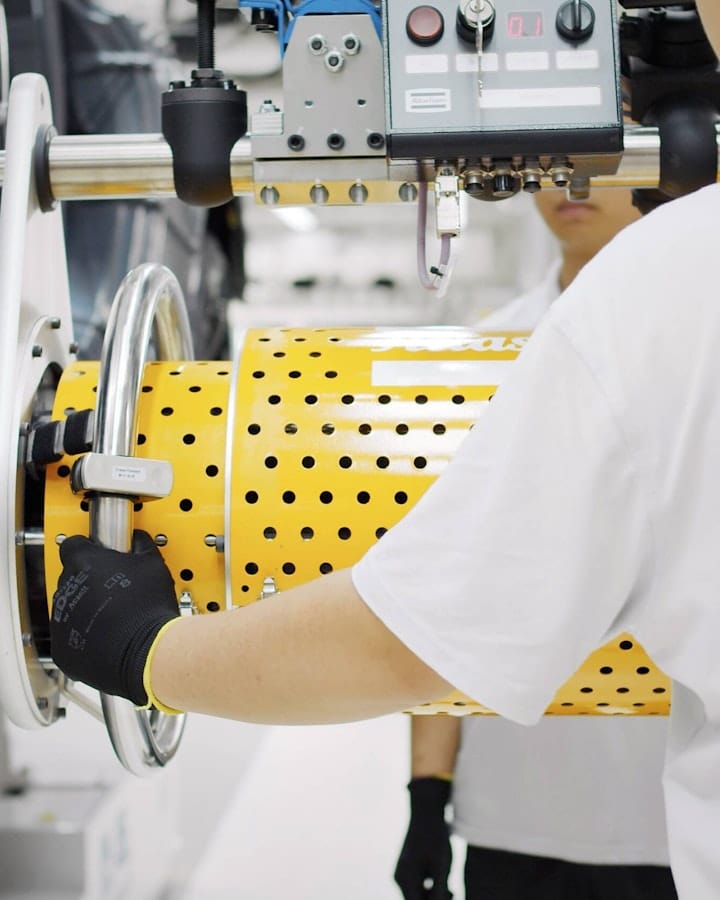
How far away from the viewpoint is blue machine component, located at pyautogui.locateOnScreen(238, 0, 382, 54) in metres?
0.98

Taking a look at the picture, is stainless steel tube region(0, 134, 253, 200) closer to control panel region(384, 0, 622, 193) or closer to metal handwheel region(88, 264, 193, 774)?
metal handwheel region(88, 264, 193, 774)

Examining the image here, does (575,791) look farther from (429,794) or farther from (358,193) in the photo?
(358,193)

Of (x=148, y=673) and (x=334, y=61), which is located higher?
(x=334, y=61)

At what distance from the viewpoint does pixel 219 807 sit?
11.0 ft

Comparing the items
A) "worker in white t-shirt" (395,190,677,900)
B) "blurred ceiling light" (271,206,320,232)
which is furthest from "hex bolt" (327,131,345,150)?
"blurred ceiling light" (271,206,320,232)

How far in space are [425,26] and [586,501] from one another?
48 cm

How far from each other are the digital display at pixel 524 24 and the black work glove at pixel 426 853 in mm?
1108

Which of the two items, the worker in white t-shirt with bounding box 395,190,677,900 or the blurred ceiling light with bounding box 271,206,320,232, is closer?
the worker in white t-shirt with bounding box 395,190,677,900

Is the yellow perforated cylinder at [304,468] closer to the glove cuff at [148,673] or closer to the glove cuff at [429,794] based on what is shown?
the glove cuff at [148,673]

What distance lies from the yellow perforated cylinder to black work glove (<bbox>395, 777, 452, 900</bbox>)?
0.61m

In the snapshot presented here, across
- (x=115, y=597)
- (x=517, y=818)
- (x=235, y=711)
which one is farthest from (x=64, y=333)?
(x=517, y=818)

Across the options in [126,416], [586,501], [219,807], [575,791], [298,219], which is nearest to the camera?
[586,501]

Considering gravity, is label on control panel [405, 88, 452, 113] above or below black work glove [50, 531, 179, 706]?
above

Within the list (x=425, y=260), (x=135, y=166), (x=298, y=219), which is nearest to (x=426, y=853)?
(x=425, y=260)
